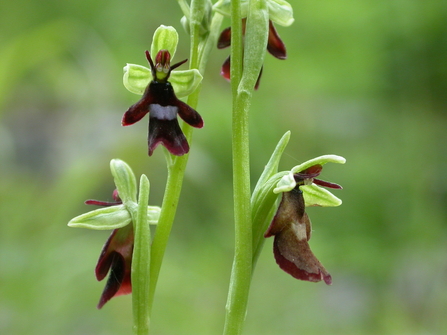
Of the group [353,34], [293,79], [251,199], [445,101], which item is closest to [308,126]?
[293,79]

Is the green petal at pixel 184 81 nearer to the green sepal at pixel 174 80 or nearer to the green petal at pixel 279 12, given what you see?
the green sepal at pixel 174 80

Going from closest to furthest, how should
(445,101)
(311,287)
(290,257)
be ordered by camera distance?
1. (290,257)
2. (311,287)
3. (445,101)

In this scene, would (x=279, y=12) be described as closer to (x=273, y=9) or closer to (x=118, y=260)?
(x=273, y=9)

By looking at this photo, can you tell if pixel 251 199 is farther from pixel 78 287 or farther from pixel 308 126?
pixel 308 126

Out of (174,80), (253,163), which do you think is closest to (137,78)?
(174,80)

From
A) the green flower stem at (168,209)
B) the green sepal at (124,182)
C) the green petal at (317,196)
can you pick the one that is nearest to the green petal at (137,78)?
the green flower stem at (168,209)

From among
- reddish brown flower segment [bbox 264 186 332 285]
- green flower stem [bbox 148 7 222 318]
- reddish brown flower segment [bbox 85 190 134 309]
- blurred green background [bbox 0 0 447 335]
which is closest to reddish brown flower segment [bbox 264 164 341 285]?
reddish brown flower segment [bbox 264 186 332 285]
